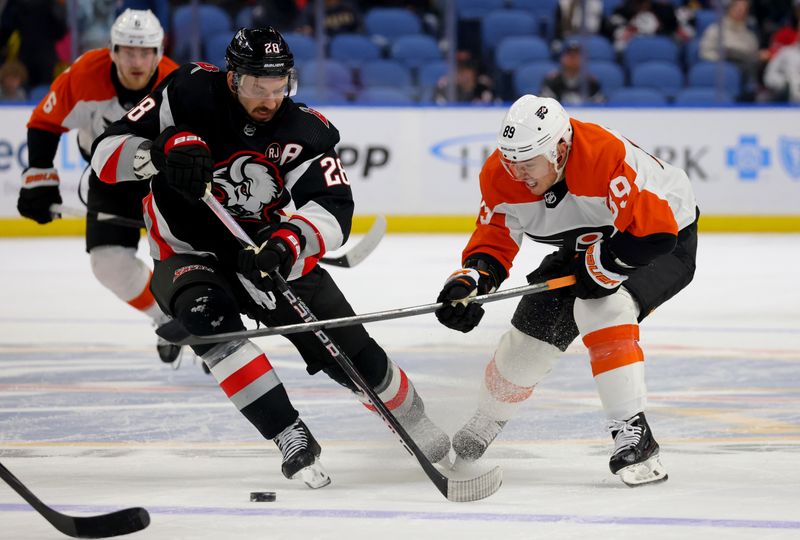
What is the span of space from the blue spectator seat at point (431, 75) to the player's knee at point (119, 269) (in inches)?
178

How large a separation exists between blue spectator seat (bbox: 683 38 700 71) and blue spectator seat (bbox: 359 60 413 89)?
79.5 inches

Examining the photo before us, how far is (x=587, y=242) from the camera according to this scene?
11.0 feet

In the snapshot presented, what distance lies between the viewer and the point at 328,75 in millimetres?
9047

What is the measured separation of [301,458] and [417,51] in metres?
6.40

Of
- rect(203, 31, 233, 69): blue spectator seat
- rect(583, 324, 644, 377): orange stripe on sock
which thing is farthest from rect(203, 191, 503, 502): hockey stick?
rect(203, 31, 233, 69): blue spectator seat

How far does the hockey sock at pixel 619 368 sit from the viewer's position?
3.17 meters

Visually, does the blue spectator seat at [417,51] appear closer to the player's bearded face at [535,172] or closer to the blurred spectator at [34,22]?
the blurred spectator at [34,22]

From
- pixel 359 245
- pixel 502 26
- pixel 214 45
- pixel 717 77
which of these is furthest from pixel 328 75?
pixel 359 245

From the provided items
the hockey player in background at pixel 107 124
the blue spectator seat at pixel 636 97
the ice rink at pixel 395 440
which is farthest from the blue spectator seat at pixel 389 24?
the hockey player in background at pixel 107 124

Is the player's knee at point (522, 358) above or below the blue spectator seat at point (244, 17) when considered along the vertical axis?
above

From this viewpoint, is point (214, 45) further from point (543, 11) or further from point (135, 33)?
point (135, 33)

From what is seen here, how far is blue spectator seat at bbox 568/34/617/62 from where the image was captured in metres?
9.26

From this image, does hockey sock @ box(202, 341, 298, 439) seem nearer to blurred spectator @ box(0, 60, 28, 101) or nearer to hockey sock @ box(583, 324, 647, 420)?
hockey sock @ box(583, 324, 647, 420)

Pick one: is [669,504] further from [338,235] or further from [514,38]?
[514,38]
